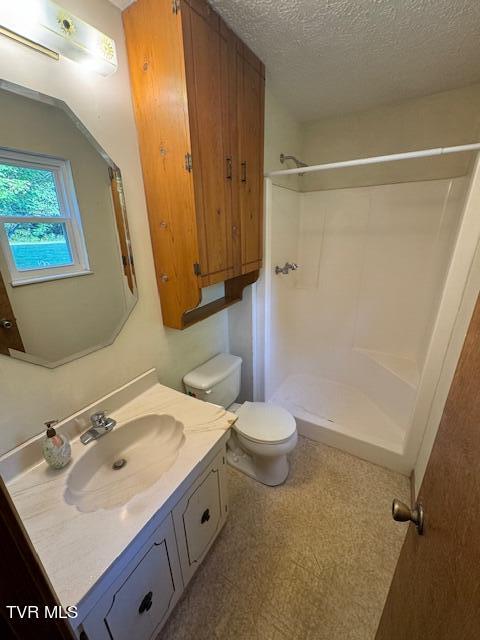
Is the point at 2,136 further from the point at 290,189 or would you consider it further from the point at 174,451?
the point at 290,189

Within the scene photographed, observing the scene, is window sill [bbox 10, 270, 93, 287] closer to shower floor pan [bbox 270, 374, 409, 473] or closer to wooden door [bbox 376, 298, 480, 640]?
wooden door [bbox 376, 298, 480, 640]

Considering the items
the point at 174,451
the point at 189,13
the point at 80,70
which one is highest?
the point at 189,13

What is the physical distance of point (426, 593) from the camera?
1.59 ft

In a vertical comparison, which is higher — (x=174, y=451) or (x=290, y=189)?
(x=290, y=189)

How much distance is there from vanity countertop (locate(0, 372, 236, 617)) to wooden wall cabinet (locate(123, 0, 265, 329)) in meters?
0.60

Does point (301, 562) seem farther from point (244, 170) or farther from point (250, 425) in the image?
point (244, 170)

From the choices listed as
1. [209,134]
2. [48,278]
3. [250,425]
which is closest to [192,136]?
[209,134]

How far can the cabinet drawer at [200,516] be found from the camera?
965 millimetres

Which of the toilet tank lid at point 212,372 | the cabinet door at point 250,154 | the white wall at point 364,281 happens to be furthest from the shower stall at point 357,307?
the toilet tank lid at point 212,372

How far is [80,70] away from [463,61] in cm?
176

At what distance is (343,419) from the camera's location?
1.96 m

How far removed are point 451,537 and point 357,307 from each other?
197 centimetres

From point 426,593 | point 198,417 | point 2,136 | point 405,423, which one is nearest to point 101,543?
point 198,417

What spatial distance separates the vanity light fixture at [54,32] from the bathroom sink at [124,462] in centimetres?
131
